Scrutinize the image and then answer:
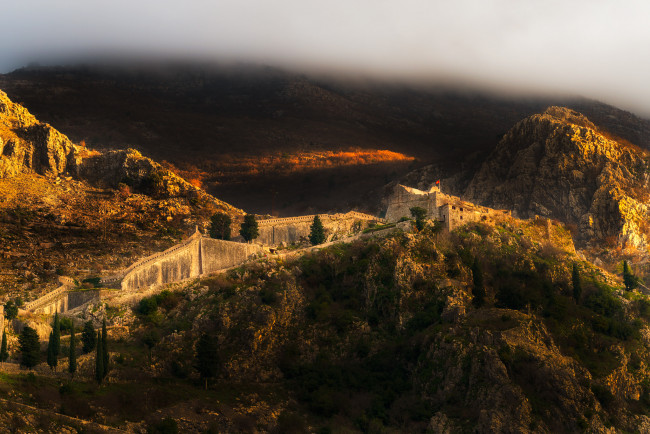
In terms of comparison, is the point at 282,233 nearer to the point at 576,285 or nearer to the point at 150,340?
the point at 150,340

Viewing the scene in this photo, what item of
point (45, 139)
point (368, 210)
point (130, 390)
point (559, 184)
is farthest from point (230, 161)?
point (130, 390)

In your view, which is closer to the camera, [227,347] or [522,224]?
[227,347]

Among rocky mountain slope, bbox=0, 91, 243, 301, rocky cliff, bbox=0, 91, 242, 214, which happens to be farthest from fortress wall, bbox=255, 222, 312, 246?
rocky cliff, bbox=0, 91, 242, 214

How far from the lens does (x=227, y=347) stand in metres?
89.1

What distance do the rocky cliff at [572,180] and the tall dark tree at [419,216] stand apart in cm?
2954

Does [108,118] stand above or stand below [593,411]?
above

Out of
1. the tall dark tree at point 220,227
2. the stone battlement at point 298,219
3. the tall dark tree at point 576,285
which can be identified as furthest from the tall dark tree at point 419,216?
the tall dark tree at point 220,227

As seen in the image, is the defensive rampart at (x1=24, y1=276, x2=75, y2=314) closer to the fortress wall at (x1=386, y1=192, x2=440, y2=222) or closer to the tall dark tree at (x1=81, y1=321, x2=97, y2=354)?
the tall dark tree at (x1=81, y1=321, x2=97, y2=354)

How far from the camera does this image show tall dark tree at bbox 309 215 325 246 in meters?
110

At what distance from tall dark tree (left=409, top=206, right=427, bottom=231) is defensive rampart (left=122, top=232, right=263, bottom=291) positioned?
17.3 meters

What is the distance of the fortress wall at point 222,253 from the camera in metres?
104

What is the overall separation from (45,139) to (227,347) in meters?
49.6

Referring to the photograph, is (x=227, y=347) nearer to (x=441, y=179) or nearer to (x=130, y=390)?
(x=130, y=390)

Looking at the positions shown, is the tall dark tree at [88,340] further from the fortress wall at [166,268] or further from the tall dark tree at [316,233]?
the tall dark tree at [316,233]
